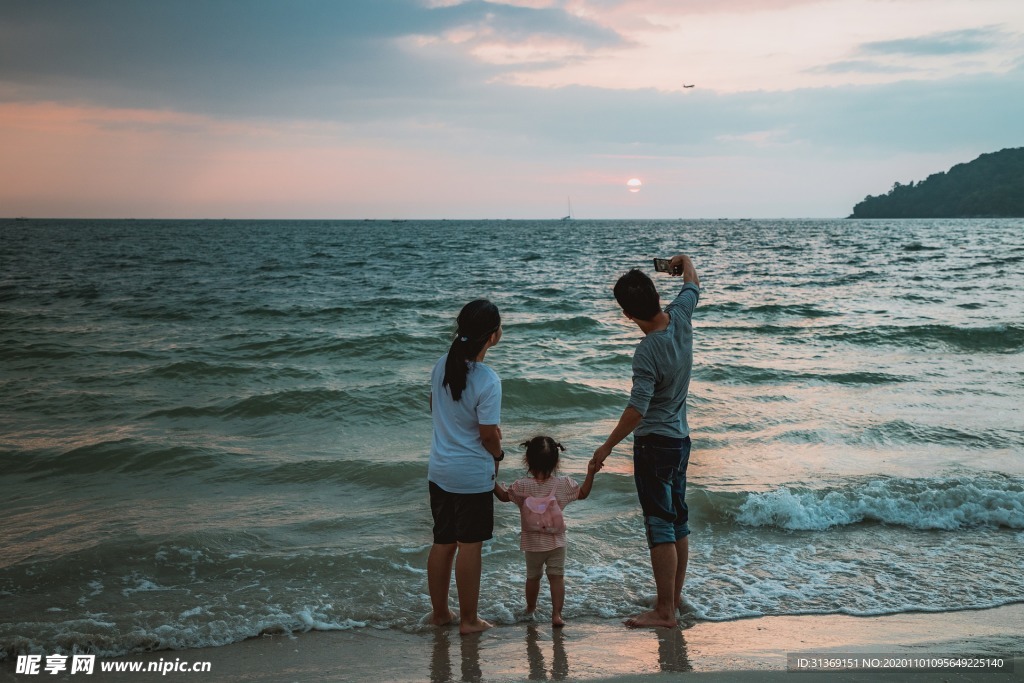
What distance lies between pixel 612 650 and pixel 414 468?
4.01 m

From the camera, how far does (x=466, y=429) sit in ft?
12.3

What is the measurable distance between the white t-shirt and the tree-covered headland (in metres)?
181

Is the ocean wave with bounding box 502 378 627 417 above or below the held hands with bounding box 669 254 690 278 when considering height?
below

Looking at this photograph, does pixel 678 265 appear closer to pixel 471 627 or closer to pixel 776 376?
pixel 471 627

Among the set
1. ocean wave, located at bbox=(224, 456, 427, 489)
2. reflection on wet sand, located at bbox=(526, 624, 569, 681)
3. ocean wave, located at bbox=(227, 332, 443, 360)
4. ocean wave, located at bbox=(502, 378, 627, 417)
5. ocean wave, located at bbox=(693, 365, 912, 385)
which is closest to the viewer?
reflection on wet sand, located at bbox=(526, 624, 569, 681)

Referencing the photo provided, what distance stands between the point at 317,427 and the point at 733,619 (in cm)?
633

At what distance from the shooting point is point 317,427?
9.27 m

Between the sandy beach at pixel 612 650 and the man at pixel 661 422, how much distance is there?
14.7 inches

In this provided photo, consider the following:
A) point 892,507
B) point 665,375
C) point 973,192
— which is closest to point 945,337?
point 892,507

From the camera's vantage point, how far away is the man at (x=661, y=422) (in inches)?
152

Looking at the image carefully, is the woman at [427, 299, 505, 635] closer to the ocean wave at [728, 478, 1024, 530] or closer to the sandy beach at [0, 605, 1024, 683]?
the sandy beach at [0, 605, 1024, 683]

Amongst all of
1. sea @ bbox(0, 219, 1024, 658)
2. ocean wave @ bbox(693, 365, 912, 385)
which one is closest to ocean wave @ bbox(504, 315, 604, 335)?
sea @ bbox(0, 219, 1024, 658)

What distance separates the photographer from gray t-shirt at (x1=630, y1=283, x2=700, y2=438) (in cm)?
387

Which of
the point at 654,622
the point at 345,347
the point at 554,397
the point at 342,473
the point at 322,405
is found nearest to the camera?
the point at 654,622
